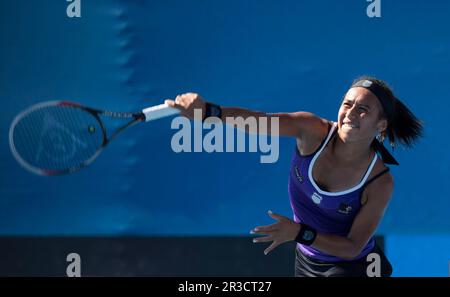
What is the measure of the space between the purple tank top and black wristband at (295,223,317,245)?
31 cm

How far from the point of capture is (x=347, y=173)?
3.58 metres

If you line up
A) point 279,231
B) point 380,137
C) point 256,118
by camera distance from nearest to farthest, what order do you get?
point 279,231 → point 256,118 → point 380,137

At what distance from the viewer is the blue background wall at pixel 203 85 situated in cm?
439

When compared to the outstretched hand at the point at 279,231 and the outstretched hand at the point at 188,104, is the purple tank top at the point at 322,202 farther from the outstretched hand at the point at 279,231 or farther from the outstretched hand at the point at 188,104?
the outstretched hand at the point at 188,104

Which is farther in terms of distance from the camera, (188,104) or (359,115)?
(359,115)

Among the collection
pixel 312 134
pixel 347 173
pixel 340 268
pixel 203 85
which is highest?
pixel 203 85

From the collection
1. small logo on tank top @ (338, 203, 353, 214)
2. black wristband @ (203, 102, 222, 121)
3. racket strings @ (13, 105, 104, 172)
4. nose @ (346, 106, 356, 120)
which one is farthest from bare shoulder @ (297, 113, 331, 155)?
racket strings @ (13, 105, 104, 172)

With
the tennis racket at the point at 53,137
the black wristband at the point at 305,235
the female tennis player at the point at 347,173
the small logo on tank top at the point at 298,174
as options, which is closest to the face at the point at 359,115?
the female tennis player at the point at 347,173

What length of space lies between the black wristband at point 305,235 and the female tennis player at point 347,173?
7cm

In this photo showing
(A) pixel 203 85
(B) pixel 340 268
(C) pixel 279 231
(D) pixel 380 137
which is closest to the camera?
(C) pixel 279 231

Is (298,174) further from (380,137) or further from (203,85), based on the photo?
(203,85)

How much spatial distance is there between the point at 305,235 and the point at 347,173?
0.44 m

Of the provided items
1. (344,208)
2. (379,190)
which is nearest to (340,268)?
(344,208)
